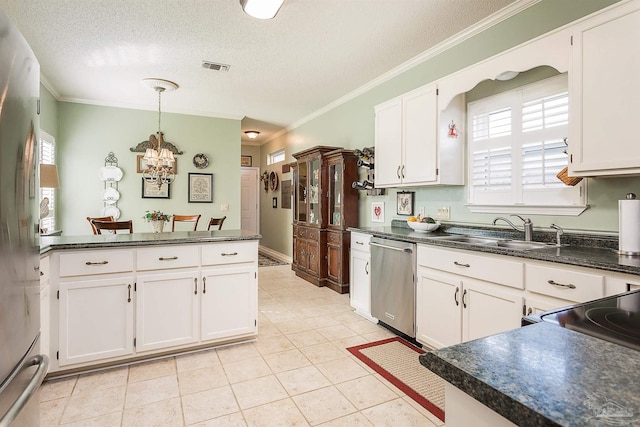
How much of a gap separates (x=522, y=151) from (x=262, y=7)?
2.29 m

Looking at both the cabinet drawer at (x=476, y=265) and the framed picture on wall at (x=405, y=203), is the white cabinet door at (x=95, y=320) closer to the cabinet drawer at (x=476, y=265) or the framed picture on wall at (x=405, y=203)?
the cabinet drawer at (x=476, y=265)

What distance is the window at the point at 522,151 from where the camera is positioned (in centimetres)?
248

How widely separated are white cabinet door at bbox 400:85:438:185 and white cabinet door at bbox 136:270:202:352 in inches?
85.3

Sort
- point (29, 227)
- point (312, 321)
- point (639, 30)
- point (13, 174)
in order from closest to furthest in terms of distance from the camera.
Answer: point (13, 174) → point (29, 227) → point (639, 30) → point (312, 321)

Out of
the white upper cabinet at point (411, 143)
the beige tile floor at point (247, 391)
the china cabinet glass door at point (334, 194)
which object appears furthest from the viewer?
the china cabinet glass door at point (334, 194)

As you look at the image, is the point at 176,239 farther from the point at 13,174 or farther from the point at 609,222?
the point at 609,222

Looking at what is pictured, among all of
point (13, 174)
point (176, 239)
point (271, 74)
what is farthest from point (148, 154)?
point (13, 174)

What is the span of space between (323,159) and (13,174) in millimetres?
4057

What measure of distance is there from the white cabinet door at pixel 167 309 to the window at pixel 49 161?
285 centimetres

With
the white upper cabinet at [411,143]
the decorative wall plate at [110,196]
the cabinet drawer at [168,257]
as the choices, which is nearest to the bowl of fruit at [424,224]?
the white upper cabinet at [411,143]

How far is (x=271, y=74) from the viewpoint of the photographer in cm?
411

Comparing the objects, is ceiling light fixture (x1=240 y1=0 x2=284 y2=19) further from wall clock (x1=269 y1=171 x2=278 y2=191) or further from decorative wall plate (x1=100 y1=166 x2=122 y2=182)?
wall clock (x1=269 y1=171 x2=278 y2=191)

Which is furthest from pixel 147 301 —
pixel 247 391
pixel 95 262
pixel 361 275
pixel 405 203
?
pixel 405 203

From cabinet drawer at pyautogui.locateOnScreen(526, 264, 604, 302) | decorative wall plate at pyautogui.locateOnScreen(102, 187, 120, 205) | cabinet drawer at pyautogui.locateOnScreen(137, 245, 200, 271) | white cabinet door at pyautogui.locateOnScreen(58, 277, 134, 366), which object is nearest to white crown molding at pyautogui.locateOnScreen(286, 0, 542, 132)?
cabinet drawer at pyautogui.locateOnScreen(526, 264, 604, 302)
